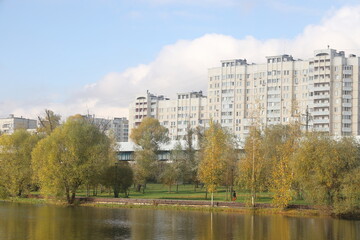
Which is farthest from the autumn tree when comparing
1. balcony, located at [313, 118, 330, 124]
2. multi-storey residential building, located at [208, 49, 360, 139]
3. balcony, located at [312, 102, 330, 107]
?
balcony, located at [312, 102, 330, 107]

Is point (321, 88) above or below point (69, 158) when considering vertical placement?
above

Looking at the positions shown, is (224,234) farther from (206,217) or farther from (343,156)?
(343,156)

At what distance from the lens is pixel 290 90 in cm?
17850

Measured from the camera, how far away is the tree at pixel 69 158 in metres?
78.1

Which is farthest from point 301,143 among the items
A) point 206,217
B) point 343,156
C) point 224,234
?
point 224,234

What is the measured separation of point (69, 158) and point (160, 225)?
29058 mm

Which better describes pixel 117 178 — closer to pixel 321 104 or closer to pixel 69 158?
pixel 69 158

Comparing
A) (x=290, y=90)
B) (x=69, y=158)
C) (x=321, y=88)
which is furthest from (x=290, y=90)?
(x=69, y=158)

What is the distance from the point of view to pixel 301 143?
221 feet

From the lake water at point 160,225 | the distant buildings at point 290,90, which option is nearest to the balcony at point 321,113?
the distant buildings at point 290,90

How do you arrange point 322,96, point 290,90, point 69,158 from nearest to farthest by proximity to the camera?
point 69,158
point 322,96
point 290,90

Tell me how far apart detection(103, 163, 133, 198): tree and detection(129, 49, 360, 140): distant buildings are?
7859 cm

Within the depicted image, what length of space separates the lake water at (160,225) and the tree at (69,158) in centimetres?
944

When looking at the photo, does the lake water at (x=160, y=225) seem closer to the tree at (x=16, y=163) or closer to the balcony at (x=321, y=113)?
the tree at (x=16, y=163)
